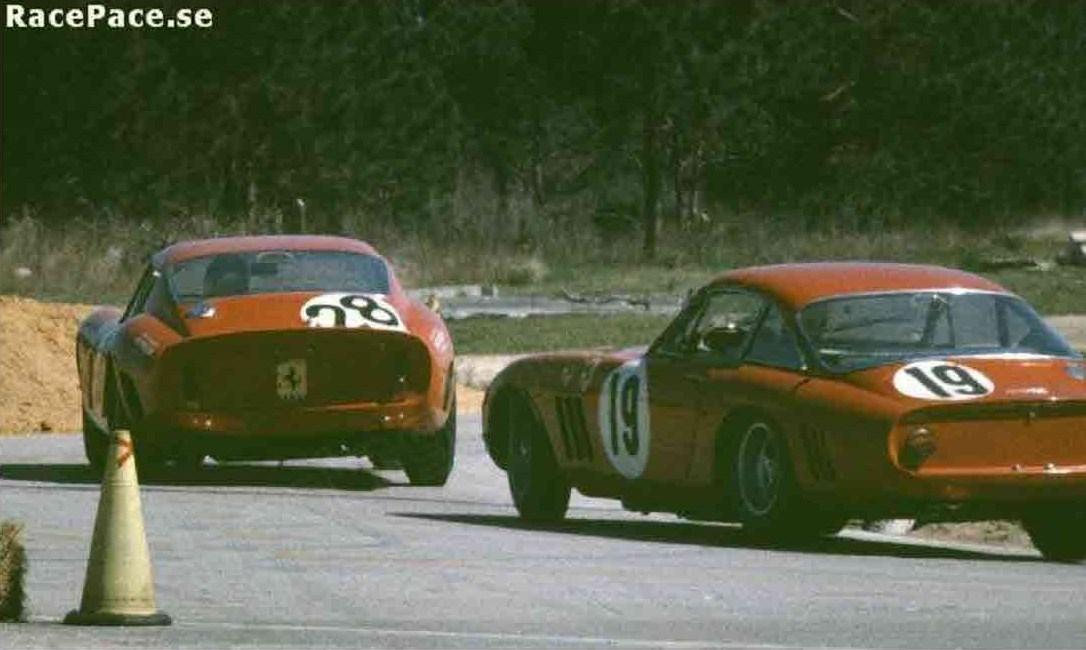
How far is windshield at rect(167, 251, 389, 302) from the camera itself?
20312 millimetres

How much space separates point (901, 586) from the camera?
13664 millimetres

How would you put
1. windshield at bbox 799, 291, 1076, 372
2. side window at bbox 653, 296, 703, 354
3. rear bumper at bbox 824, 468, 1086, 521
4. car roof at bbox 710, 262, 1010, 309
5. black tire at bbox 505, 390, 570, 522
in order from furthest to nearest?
black tire at bbox 505, 390, 570, 522 < side window at bbox 653, 296, 703, 354 < car roof at bbox 710, 262, 1010, 309 < windshield at bbox 799, 291, 1076, 372 < rear bumper at bbox 824, 468, 1086, 521

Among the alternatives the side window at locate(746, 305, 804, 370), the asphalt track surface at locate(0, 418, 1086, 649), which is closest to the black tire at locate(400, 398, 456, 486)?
the asphalt track surface at locate(0, 418, 1086, 649)

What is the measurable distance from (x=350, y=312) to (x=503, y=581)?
592 centimetres

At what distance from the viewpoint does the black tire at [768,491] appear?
15250mm

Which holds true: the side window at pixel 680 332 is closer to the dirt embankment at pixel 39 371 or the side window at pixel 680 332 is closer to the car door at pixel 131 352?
the car door at pixel 131 352

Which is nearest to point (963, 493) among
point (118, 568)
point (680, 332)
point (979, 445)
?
point (979, 445)

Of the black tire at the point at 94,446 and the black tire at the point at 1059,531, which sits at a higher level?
the black tire at the point at 1059,531

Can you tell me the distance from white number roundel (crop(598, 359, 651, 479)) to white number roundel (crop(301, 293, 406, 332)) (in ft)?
9.67

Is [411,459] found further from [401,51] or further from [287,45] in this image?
[401,51]

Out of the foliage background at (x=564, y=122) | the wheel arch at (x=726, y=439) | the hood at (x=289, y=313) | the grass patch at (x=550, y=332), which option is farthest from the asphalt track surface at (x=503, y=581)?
the foliage background at (x=564, y=122)

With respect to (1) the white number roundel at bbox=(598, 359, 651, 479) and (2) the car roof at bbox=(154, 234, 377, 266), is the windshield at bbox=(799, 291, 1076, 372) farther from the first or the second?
(2) the car roof at bbox=(154, 234, 377, 266)

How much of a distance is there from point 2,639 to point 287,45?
5224cm

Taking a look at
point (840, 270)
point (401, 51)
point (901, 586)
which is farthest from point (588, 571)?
point (401, 51)
